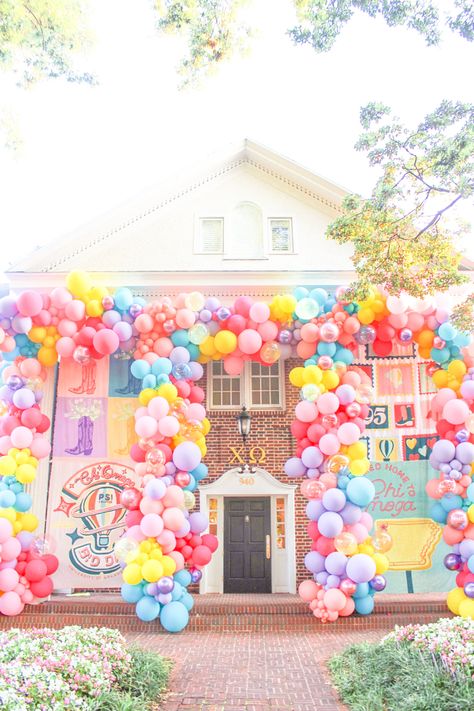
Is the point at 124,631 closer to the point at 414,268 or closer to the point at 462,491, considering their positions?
the point at 462,491

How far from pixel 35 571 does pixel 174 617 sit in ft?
7.72

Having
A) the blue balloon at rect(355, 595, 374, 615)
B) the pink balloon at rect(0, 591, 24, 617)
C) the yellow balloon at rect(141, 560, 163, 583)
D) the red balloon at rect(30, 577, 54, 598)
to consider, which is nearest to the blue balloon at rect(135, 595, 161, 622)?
the yellow balloon at rect(141, 560, 163, 583)

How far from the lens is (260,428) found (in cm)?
1116

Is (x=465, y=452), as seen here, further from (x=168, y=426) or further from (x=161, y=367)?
(x=161, y=367)

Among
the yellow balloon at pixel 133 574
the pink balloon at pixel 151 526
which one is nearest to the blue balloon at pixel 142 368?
the pink balloon at pixel 151 526

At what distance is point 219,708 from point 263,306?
18.8 ft

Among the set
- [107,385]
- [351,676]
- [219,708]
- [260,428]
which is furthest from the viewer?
[260,428]

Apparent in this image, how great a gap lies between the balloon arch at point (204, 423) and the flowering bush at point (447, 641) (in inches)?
89.3

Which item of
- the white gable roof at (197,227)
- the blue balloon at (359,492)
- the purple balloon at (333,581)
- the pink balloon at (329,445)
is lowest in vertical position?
the purple balloon at (333,581)

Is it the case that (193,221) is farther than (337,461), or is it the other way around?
(193,221)

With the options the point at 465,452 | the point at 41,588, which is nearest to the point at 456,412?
the point at 465,452

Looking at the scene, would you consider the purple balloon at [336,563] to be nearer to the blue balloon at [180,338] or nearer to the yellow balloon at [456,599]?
the yellow balloon at [456,599]

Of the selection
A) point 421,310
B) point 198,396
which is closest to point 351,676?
point 198,396

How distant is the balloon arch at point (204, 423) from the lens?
27.3 feet
